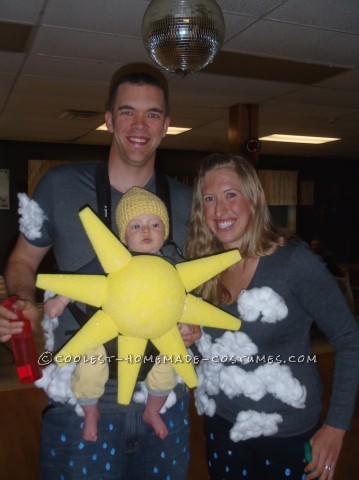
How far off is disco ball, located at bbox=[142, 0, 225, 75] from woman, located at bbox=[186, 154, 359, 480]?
2.10 ft

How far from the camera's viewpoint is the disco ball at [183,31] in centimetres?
182

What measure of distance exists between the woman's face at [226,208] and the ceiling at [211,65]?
1.35 m

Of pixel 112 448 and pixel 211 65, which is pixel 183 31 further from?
pixel 211 65

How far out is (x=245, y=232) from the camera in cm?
152

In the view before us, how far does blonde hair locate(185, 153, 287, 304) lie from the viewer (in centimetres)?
151

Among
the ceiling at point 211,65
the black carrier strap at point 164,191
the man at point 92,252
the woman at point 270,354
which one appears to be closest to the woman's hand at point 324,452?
the woman at point 270,354

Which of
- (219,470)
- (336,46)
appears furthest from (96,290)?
(336,46)

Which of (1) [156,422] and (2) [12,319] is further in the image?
(1) [156,422]

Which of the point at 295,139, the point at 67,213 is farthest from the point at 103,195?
the point at 295,139

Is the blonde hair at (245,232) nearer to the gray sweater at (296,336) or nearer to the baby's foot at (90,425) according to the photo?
the gray sweater at (296,336)

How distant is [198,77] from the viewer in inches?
151

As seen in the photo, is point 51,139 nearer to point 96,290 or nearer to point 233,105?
point 233,105

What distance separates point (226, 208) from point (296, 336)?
0.45 m

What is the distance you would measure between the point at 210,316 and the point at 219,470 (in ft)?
2.12
